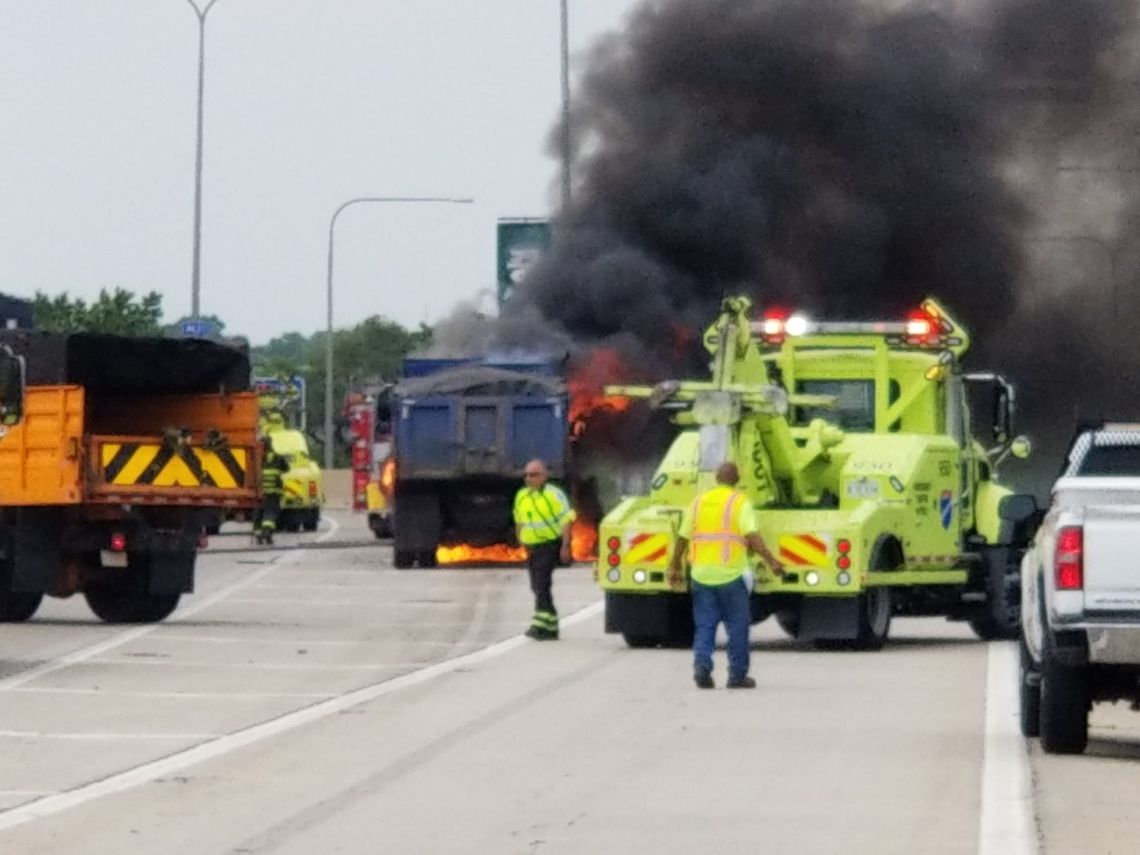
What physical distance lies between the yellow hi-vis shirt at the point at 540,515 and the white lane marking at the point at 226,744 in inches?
50.7

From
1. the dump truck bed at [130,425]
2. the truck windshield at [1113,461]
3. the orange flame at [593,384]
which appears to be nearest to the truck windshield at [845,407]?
the dump truck bed at [130,425]

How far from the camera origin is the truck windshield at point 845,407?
29000mm

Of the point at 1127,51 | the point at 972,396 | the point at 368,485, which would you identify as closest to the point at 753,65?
the point at 1127,51

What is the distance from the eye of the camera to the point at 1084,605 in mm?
16344

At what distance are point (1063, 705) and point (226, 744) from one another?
450 centimetres

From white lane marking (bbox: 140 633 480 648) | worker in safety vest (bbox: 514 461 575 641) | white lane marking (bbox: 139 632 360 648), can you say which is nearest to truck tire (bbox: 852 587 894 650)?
worker in safety vest (bbox: 514 461 575 641)

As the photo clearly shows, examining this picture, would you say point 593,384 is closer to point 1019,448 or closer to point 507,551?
point 507,551

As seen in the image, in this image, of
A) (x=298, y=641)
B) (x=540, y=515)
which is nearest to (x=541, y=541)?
(x=540, y=515)

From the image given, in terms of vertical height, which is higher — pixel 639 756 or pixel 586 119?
pixel 586 119

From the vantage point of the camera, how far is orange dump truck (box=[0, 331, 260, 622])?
2930 cm

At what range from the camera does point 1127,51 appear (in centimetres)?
5300

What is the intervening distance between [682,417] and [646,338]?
2291cm

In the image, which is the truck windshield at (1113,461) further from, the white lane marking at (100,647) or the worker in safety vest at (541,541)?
the worker in safety vest at (541,541)

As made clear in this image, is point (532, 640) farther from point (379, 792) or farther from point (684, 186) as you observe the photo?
point (684, 186)
